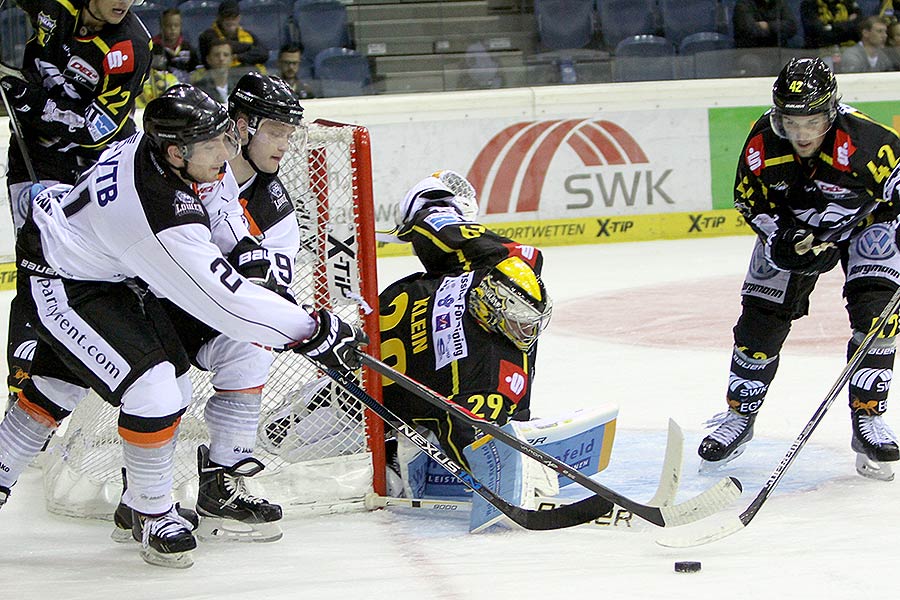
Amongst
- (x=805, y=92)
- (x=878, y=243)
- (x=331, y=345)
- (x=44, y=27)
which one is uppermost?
(x=44, y=27)

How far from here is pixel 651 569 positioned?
278 centimetres

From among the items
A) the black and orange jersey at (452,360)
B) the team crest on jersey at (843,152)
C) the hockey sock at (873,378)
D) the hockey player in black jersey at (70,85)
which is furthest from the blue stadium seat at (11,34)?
the hockey sock at (873,378)

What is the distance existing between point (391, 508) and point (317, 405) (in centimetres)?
33

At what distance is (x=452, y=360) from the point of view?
127 inches

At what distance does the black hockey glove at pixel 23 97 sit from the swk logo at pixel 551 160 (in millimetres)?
3995

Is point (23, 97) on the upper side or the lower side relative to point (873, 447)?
upper

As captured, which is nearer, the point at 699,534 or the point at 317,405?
the point at 699,534

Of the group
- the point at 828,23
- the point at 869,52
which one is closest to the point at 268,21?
the point at 828,23

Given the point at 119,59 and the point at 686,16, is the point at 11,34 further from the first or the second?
the point at 686,16

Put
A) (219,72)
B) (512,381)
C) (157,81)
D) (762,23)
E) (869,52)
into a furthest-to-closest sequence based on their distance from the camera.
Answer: (762,23), (869,52), (219,72), (157,81), (512,381)

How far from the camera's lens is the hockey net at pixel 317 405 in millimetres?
3248

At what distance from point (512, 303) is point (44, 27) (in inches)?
61.3

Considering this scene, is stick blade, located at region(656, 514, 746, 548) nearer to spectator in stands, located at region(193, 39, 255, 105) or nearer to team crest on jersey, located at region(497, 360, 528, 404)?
team crest on jersey, located at region(497, 360, 528, 404)

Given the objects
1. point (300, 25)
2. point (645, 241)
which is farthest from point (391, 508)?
point (300, 25)
